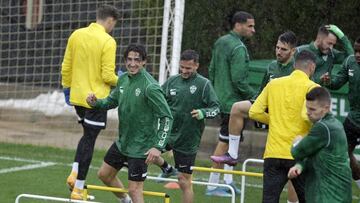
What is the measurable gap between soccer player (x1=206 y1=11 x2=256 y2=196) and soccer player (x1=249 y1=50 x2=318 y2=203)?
2981mm

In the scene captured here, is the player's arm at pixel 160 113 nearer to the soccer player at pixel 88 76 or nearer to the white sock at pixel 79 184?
the soccer player at pixel 88 76

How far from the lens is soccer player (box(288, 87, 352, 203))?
7.54m

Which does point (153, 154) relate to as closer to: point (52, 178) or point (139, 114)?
point (139, 114)

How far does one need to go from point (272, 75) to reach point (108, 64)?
190cm

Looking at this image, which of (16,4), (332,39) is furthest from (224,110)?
(16,4)

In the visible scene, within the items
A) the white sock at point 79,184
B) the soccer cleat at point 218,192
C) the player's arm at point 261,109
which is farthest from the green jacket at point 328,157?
the soccer cleat at point 218,192

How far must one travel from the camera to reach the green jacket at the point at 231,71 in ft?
38.0

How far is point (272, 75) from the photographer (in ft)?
32.7

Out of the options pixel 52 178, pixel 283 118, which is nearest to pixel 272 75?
pixel 283 118

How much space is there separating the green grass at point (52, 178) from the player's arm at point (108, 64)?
1363 mm

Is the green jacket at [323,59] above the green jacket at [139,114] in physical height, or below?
above

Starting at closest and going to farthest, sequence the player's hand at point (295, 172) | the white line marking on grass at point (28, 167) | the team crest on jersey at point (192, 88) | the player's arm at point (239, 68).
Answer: the player's hand at point (295, 172) → the team crest on jersey at point (192, 88) → the player's arm at point (239, 68) → the white line marking on grass at point (28, 167)

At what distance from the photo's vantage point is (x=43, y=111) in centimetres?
1706

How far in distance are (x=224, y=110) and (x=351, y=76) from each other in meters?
1.81
